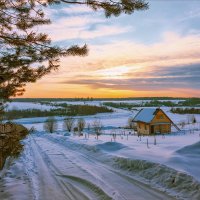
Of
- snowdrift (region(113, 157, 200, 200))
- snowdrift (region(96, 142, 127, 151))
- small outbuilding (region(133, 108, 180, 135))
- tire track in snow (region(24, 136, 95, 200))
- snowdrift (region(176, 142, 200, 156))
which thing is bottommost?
tire track in snow (region(24, 136, 95, 200))

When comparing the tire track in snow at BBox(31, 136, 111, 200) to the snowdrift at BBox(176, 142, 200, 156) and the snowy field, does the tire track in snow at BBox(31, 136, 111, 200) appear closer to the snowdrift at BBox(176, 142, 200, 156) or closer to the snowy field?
the snowy field

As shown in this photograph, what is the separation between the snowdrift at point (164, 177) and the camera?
423 inches

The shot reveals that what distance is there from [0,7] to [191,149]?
13.0 m

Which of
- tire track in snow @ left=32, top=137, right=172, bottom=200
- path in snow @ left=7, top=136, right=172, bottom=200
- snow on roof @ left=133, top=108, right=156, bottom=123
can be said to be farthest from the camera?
snow on roof @ left=133, top=108, right=156, bottom=123

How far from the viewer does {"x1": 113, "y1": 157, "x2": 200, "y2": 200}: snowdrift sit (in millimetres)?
A: 10742

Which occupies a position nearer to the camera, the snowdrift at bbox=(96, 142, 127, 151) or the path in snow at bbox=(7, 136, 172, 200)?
the path in snow at bbox=(7, 136, 172, 200)

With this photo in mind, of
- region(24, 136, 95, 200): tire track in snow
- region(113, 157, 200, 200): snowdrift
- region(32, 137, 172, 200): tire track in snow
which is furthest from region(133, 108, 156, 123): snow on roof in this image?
region(24, 136, 95, 200): tire track in snow

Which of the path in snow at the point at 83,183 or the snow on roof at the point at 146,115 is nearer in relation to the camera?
the path in snow at the point at 83,183

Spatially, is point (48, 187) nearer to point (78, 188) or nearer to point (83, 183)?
point (78, 188)

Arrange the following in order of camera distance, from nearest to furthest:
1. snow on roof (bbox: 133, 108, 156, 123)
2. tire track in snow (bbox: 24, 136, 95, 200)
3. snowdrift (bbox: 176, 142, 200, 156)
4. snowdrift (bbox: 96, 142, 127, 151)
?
tire track in snow (bbox: 24, 136, 95, 200) → snowdrift (bbox: 176, 142, 200, 156) → snowdrift (bbox: 96, 142, 127, 151) → snow on roof (bbox: 133, 108, 156, 123)

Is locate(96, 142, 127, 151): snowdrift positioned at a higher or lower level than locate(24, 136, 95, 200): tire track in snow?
higher

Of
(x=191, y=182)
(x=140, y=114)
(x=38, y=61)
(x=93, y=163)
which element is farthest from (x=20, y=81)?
(x=140, y=114)

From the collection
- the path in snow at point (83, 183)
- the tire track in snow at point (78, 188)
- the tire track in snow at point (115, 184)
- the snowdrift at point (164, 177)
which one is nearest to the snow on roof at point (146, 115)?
the path in snow at point (83, 183)

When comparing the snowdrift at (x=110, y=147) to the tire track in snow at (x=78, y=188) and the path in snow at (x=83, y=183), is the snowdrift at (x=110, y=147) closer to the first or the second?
the path in snow at (x=83, y=183)
